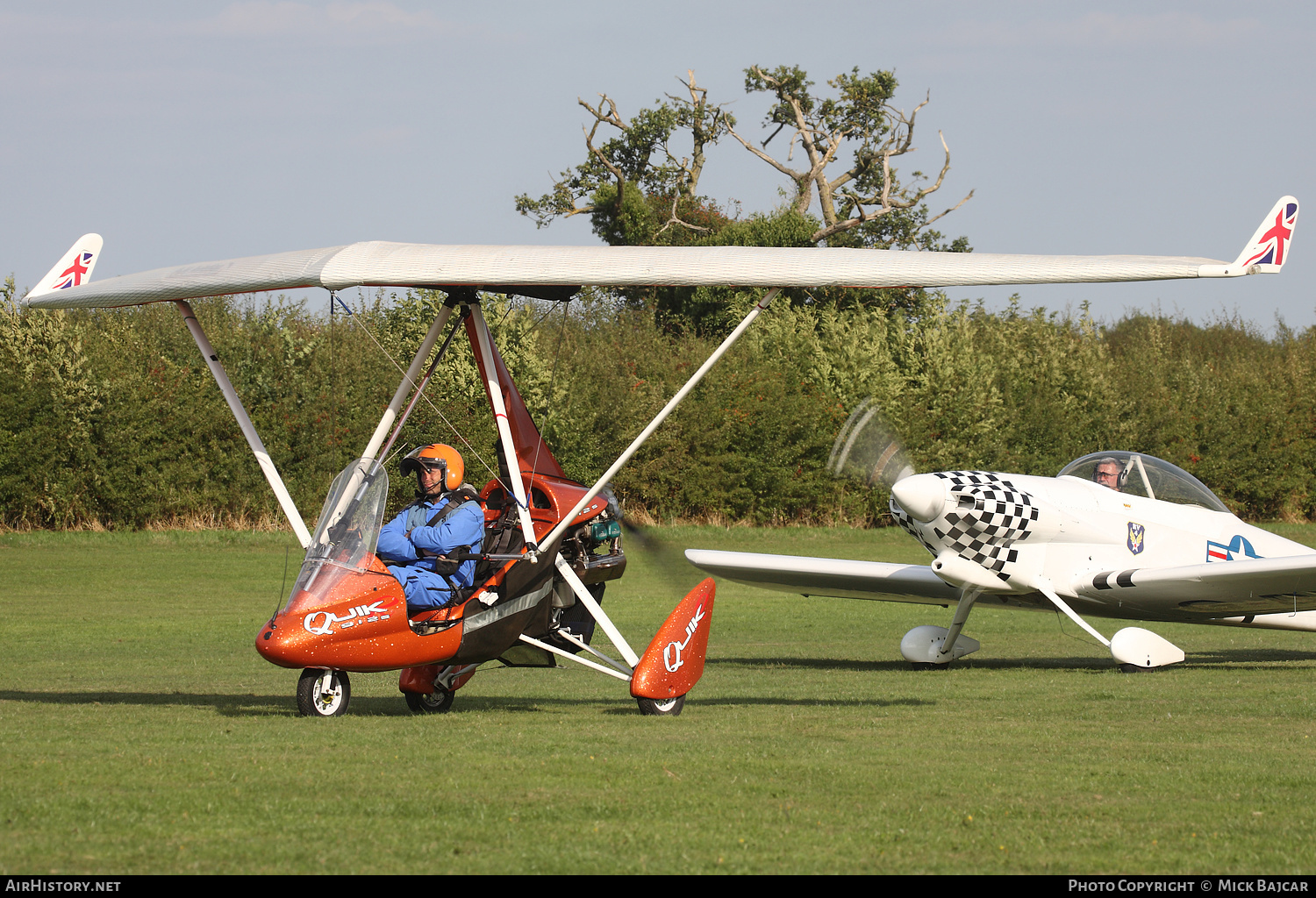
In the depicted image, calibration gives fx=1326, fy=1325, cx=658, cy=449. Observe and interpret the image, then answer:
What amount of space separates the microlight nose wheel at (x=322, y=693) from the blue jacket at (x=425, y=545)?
0.71m

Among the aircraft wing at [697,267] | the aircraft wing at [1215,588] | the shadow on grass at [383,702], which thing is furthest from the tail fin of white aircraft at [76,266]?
the aircraft wing at [1215,588]

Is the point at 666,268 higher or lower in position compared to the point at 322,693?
higher

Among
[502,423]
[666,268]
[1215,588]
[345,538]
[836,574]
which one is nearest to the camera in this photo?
[345,538]

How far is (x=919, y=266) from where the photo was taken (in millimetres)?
8508

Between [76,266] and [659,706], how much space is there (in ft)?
18.8

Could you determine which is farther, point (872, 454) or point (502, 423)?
point (872, 454)

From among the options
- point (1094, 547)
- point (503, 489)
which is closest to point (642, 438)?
point (503, 489)

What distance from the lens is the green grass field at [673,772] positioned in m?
4.77

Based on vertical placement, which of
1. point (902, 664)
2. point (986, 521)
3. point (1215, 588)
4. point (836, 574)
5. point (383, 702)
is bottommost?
point (902, 664)

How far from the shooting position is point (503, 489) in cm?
934

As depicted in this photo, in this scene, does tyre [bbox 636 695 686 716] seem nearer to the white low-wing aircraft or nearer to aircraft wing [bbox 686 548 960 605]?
the white low-wing aircraft

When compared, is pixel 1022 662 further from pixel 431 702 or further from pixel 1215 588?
pixel 431 702

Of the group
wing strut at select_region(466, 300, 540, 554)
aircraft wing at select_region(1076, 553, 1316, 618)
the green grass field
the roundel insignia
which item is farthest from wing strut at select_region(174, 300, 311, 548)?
the roundel insignia

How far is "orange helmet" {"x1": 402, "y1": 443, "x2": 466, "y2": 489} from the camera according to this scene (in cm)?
869
